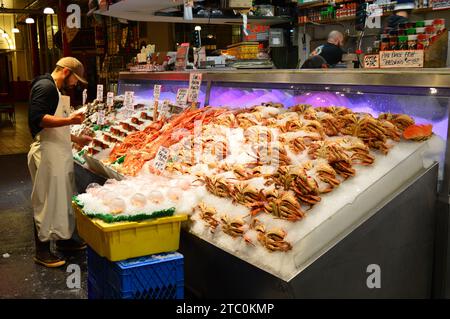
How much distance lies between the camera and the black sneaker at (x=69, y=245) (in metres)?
5.05

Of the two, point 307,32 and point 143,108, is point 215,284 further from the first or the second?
point 307,32

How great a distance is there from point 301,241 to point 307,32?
8.77 m

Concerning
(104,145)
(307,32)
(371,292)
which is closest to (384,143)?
(371,292)

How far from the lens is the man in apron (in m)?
4.59

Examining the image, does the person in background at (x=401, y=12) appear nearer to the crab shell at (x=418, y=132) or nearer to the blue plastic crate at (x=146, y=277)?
the crab shell at (x=418, y=132)

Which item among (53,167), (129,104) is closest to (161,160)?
(53,167)

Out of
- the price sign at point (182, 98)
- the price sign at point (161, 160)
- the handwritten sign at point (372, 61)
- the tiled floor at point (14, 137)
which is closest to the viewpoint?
the handwritten sign at point (372, 61)

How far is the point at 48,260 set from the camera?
4645 millimetres

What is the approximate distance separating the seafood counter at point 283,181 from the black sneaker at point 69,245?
150cm

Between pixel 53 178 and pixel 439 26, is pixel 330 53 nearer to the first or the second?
pixel 439 26

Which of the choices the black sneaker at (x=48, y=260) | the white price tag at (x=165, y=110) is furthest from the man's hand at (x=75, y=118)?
the black sneaker at (x=48, y=260)

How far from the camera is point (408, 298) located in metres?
2.90

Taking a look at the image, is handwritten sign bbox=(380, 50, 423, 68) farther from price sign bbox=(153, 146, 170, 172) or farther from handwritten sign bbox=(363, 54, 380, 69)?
price sign bbox=(153, 146, 170, 172)
